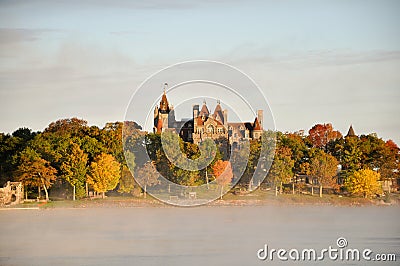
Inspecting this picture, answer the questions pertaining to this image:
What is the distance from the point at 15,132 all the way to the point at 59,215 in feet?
53.7

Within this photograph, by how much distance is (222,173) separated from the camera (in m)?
56.5

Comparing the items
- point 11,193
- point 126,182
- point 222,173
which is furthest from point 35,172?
point 222,173

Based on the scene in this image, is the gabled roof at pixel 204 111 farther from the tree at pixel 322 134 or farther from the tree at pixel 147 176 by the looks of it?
the tree at pixel 147 176

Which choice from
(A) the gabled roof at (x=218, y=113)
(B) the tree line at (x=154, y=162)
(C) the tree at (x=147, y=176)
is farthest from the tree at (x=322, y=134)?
(C) the tree at (x=147, y=176)

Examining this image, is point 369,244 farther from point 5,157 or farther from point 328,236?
point 5,157

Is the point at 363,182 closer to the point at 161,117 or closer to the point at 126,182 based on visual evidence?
the point at 126,182

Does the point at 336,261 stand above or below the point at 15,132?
below

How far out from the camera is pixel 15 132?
63.2 meters

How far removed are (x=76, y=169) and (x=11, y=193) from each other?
388 centimetres

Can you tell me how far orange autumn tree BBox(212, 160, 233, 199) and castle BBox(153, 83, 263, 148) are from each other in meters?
12.5

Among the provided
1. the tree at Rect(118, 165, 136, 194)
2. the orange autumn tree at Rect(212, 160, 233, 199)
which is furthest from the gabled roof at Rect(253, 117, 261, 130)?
the tree at Rect(118, 165, 136, 194)

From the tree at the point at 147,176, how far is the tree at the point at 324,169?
995cm

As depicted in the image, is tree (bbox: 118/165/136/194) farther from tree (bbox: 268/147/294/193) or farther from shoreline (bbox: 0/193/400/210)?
tree (bbox: 268/147/294/193)

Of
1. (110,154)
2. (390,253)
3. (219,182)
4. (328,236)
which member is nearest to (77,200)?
(110,154)
